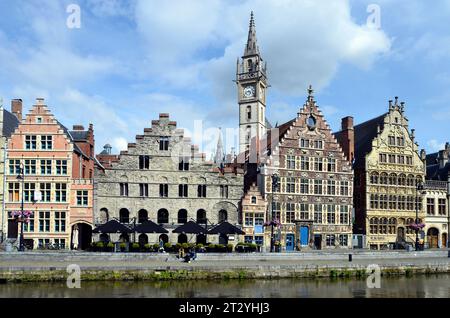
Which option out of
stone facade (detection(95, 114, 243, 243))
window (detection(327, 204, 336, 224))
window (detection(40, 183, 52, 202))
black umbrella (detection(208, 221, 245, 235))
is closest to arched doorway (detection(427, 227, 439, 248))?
window (detection(327, 204, 336, 224))

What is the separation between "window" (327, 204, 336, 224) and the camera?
52438mm

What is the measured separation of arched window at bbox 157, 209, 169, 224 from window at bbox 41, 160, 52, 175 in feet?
34.4

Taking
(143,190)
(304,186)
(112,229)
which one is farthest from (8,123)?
(304,186)

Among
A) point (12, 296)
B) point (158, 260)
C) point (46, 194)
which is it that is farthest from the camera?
point (46, 194)

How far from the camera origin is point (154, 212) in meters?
47.6

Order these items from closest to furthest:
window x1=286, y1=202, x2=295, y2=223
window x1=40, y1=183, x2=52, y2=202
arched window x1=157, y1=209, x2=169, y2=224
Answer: window x1=40, y1=183, x2=52, y2=202 → arched window x1=157, y1=209, x2=169, y2=224 → window x1=286, y1=202, x2=295, y2=223

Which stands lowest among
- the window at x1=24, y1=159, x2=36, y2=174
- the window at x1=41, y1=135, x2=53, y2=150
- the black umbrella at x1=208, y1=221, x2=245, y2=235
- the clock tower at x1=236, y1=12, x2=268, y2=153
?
the black umbrella at x1=208, y1=221, x2=245, y2=235

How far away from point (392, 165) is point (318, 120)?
9912mm

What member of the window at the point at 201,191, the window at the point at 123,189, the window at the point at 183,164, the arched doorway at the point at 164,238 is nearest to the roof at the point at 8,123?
the window at the point at 123,189

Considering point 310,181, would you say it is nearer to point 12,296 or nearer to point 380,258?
point 380,258

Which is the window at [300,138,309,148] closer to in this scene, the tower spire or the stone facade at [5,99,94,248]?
the stone facade at [5,99,94,248]

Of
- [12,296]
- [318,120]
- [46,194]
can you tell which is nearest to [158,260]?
[12,296]

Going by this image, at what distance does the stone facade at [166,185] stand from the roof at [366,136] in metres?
15.1

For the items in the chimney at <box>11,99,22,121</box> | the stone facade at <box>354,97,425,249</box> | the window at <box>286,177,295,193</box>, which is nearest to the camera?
the window at <box>286,177,295,193</box>
